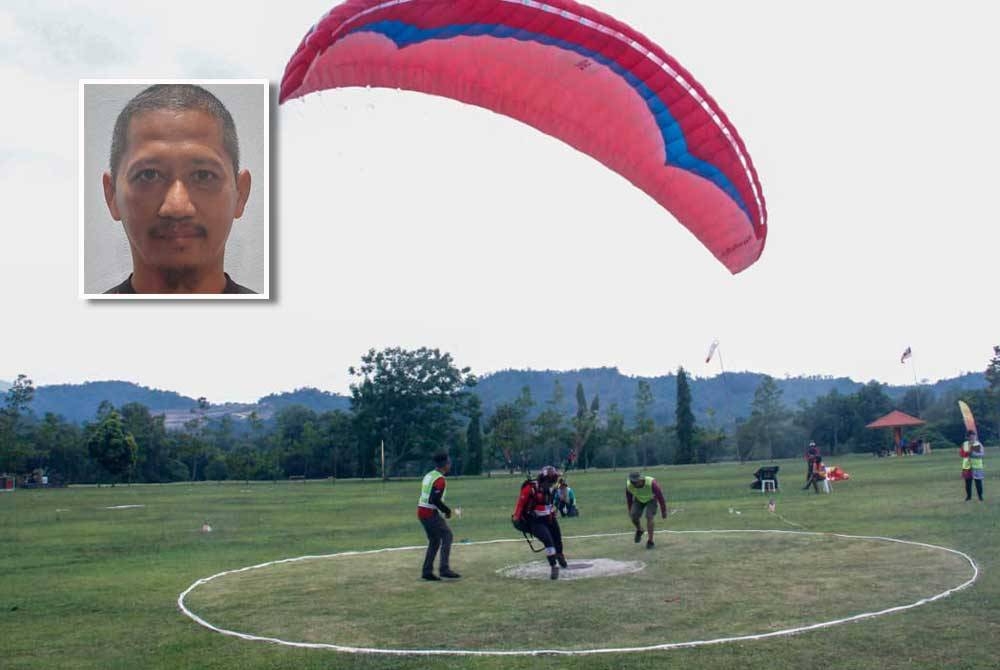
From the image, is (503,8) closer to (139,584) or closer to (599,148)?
(599,148)

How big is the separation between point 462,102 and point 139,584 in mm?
7563

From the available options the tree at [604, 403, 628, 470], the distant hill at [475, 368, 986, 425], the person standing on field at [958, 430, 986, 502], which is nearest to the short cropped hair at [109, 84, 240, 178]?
the person standing on field at [958, 430, 986, 502]

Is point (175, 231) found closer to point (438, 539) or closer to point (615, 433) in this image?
point (438, 539)

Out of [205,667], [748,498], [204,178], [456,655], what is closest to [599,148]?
[204,178]

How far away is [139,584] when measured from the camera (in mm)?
12281

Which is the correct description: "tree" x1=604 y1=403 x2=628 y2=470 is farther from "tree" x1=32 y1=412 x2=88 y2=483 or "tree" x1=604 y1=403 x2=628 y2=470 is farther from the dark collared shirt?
the dark collared shirt

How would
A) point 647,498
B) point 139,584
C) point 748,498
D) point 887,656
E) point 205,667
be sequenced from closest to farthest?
point 887,656 < point 205,667 < point 139,584 < point 647,498 < point 748,498

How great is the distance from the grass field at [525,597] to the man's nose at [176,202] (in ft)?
13.8

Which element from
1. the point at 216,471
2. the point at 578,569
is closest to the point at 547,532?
the point at 578,569

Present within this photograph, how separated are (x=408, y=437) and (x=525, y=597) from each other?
6041cm

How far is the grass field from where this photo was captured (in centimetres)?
743

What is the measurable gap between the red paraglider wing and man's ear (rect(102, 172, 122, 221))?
109 inches

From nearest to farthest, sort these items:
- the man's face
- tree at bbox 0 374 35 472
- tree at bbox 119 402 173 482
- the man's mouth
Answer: the man's face → the man's mouth → tree at bbox 0 374 35 472 → tree at bbox 119 402 173 482

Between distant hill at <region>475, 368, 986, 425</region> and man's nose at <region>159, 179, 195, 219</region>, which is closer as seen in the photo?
man's nose at <region>159, 179, 195, 219</region>
